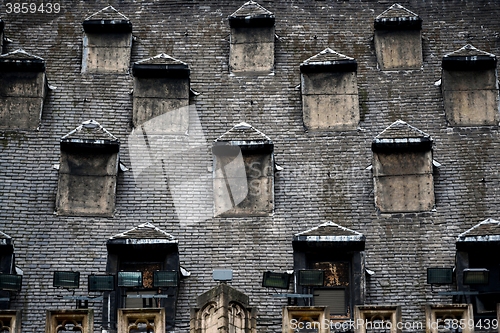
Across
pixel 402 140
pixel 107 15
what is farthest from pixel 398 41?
pixel 107 15

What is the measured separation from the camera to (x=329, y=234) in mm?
39656

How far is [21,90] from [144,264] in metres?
7.71

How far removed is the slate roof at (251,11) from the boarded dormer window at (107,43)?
3.60 metres

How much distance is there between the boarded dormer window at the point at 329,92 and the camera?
43.8m

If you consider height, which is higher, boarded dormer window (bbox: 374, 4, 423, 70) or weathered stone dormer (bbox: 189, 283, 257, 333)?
boarded dormer window (bbox: 374, 4, 423, 70)

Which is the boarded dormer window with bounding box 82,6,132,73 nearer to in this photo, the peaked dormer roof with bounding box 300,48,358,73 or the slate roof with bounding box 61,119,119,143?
the slate roof with bounding box 61,119,119,143

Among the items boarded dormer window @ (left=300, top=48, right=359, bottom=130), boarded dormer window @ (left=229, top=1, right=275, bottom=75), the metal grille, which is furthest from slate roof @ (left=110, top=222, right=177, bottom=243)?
boarded dormer window @ (left=229, top=1, right=275, bottom=75)

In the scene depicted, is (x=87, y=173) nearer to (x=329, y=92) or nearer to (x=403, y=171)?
(x=329, y=92)

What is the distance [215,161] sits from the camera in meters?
42.5

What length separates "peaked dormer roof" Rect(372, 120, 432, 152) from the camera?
1651 inches

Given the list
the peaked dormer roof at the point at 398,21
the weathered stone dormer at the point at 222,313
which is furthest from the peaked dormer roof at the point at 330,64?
the weathered stone dormer at the point at 222,313

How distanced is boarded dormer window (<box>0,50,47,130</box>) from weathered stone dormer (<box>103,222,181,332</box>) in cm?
592

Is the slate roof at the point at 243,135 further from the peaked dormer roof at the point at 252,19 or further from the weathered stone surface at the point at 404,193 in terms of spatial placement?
the peaked dormer roof at the point at 252,19

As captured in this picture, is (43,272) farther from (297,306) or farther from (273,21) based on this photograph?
(273,21)
